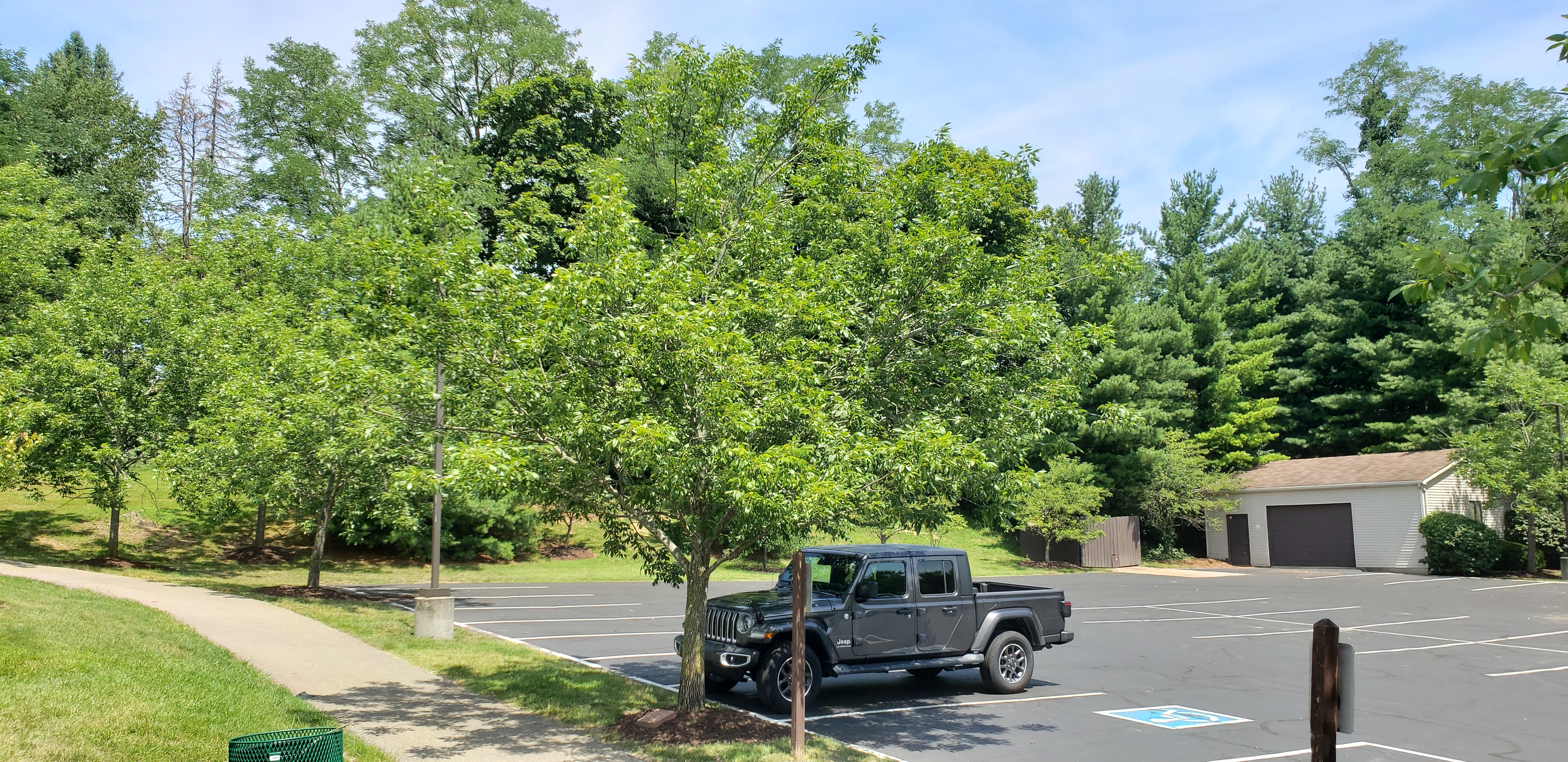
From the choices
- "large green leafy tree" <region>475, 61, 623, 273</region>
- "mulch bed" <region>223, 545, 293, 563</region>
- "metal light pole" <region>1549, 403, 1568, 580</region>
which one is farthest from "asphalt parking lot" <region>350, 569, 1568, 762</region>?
"mulch bed" <region>223, 545, 293, 563</region>

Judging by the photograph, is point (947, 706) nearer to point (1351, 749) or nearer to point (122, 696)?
point (1351, 749)

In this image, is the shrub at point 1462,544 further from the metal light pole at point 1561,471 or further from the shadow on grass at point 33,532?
the shadow on grass at point 33,532

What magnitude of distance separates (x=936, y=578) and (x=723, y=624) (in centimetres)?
273

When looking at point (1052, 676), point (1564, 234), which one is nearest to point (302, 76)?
point (1052, 676)

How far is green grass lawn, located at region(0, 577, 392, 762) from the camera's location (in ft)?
21.0

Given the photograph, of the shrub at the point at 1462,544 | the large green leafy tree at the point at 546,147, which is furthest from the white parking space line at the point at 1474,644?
the shrub at the point at 1462,544

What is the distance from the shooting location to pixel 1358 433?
46594 millimetres

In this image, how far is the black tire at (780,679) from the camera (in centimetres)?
1020

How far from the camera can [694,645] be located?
30.9 feet

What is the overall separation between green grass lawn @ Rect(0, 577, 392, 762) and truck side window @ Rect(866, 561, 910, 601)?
217 inches

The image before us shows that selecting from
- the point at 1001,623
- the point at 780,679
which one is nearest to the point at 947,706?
the point at 1001,623

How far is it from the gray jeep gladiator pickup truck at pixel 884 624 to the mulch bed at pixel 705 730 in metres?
0.83

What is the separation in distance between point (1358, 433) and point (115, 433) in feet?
162

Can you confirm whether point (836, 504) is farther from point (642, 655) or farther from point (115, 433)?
point (115, 433)
